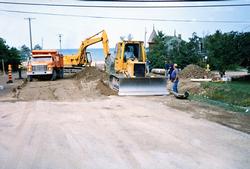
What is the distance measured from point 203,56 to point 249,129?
4482cm

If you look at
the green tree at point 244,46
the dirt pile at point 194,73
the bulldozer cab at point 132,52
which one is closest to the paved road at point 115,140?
the bulldozer cab at point 132,52

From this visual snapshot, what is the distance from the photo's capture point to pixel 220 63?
3872 cm

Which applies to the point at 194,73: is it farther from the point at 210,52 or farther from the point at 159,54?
the point at 159,54

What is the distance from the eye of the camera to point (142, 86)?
21672 mm

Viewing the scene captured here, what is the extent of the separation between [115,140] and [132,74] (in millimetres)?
12356

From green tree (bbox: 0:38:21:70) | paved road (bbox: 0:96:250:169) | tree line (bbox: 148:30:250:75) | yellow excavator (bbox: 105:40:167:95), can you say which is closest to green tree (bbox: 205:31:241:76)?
tree line (bbox: 148:30:250:75)

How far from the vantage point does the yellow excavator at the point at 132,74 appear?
70.5 ft

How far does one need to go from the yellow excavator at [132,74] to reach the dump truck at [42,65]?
30.2 ft

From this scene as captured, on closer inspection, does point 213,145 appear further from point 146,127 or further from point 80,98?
point 80,98

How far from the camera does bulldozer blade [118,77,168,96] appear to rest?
70.2 ft

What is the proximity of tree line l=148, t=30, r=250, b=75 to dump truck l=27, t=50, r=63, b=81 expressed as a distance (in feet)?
51.9

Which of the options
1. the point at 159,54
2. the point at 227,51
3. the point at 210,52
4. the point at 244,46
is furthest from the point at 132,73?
the point at 159,54

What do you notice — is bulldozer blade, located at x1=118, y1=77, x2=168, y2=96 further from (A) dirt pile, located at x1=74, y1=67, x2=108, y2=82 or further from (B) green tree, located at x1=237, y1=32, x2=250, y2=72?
(B) green tree, located at x1=237, y1=32, x2=250, y2=72

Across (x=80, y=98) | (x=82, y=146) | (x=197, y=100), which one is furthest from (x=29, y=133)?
(x=197, y=100)
